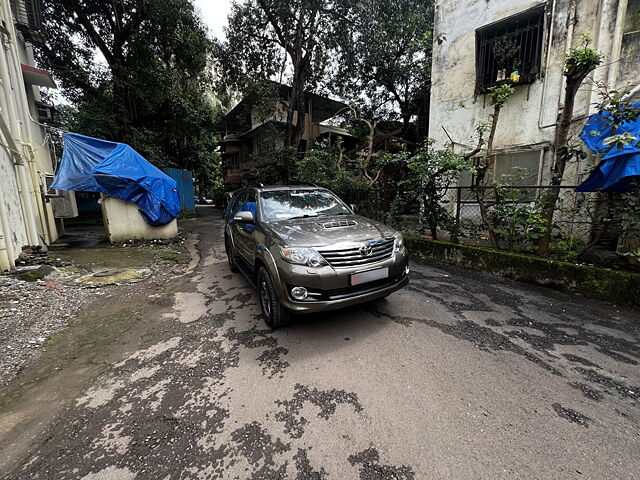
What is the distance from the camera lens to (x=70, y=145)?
705cm

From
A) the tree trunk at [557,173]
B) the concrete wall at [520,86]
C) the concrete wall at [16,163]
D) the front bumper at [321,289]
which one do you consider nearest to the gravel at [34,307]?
the concrete wall at [16,163]

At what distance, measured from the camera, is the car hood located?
114 inches

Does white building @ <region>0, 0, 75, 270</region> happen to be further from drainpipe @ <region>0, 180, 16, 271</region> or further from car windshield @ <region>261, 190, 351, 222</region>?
car windshield @ <region>261, 190, 351, 222</region>

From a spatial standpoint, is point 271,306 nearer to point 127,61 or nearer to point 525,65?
point 525,65

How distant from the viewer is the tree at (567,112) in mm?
3768

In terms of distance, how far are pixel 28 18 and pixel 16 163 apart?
615cm

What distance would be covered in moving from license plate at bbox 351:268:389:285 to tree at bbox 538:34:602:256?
3.38 metres

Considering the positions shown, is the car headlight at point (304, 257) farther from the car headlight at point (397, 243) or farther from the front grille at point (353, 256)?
the car headlight at point (397, 243)

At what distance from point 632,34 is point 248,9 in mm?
11958

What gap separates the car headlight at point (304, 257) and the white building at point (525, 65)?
5760 millimetres

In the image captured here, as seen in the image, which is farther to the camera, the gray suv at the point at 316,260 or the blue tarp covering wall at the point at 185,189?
the blue tarp covering wall at the point at 185,189

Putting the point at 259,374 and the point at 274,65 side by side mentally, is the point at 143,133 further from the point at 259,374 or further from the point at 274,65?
the point at 259,374

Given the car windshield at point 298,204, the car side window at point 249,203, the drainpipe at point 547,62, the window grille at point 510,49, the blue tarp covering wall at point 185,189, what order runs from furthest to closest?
the blue tarp covering wall at point 185,189, the window grille at point 510,49, the drainpipe at point 547,62, the car side window at point 249,203, the car windshield at point 298,204

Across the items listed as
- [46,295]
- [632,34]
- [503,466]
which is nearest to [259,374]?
[503,466]
